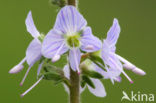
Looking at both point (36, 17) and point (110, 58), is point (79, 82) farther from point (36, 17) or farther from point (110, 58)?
point (36, 17)

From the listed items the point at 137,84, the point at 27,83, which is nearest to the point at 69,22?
the point at 27,83

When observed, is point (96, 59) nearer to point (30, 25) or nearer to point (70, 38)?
point (70, 38)

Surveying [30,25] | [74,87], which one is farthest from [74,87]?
[30,25]

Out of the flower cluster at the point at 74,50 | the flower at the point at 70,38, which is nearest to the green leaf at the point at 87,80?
the flower cluster at the point at 74,50

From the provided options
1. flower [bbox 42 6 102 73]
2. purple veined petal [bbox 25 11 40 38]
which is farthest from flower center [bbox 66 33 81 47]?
purple veined petal [bbox 25 11 40 38]

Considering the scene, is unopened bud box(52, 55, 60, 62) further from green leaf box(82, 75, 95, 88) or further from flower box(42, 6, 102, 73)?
green leaf box(82, 75, 95, 88)
